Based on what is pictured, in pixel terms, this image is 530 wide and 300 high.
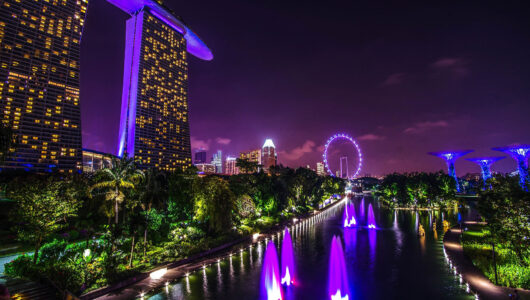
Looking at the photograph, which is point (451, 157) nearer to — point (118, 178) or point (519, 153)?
point (519, 153)

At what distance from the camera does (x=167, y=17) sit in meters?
146

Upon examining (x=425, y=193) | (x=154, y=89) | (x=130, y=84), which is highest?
(x=154, y=89)

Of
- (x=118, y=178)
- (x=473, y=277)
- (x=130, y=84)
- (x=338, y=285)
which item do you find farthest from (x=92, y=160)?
(x=473, y=277)

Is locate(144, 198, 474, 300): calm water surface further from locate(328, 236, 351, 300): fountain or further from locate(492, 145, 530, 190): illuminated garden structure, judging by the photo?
locate(492, 145, 530, 190): illuminated garden structure

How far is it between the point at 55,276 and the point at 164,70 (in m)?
140

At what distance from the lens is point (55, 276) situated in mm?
17547

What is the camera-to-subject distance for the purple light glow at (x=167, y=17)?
430ft

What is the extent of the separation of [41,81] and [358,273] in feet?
344

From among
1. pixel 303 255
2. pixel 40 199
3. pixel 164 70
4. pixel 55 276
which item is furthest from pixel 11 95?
pixel 303 255

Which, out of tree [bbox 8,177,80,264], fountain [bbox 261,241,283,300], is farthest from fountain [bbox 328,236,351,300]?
tree [bbox 8,177,80,264]

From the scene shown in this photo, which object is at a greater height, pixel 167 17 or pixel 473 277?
pixel 167 17

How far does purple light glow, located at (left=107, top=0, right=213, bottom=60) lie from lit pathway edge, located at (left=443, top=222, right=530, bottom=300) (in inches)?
6100

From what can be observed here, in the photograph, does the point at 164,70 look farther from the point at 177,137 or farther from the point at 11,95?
the point at 11,95

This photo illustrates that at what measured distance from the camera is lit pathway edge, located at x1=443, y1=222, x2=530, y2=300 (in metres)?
17.5
